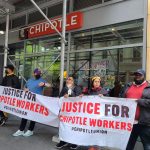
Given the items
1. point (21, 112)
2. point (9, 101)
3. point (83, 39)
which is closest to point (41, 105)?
point (21, 112)

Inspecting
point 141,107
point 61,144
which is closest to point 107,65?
point 61,144

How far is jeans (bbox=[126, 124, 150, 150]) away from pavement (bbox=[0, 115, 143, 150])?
955mm

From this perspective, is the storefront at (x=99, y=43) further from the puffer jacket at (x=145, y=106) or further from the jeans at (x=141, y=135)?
the jeans at (x=141, y=135)

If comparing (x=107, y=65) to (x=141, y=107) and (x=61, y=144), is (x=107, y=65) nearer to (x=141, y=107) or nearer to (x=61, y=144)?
(x=61, y=144)

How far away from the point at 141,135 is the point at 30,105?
120 inches

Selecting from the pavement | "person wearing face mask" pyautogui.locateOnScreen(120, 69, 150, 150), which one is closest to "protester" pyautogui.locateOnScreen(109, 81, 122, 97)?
the pavement

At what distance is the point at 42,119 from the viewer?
7105mm

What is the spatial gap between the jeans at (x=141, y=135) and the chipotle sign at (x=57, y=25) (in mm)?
4550

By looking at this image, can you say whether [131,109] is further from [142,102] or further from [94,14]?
[94,14]

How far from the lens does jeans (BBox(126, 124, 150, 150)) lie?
5.38 metres

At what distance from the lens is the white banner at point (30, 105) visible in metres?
6.86

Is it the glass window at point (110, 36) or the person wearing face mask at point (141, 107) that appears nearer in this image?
the person wearing face mask at point (141, 107)

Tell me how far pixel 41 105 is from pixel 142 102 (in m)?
2.74

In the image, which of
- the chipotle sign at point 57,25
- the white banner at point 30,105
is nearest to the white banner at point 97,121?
the white banner at point 30,105
